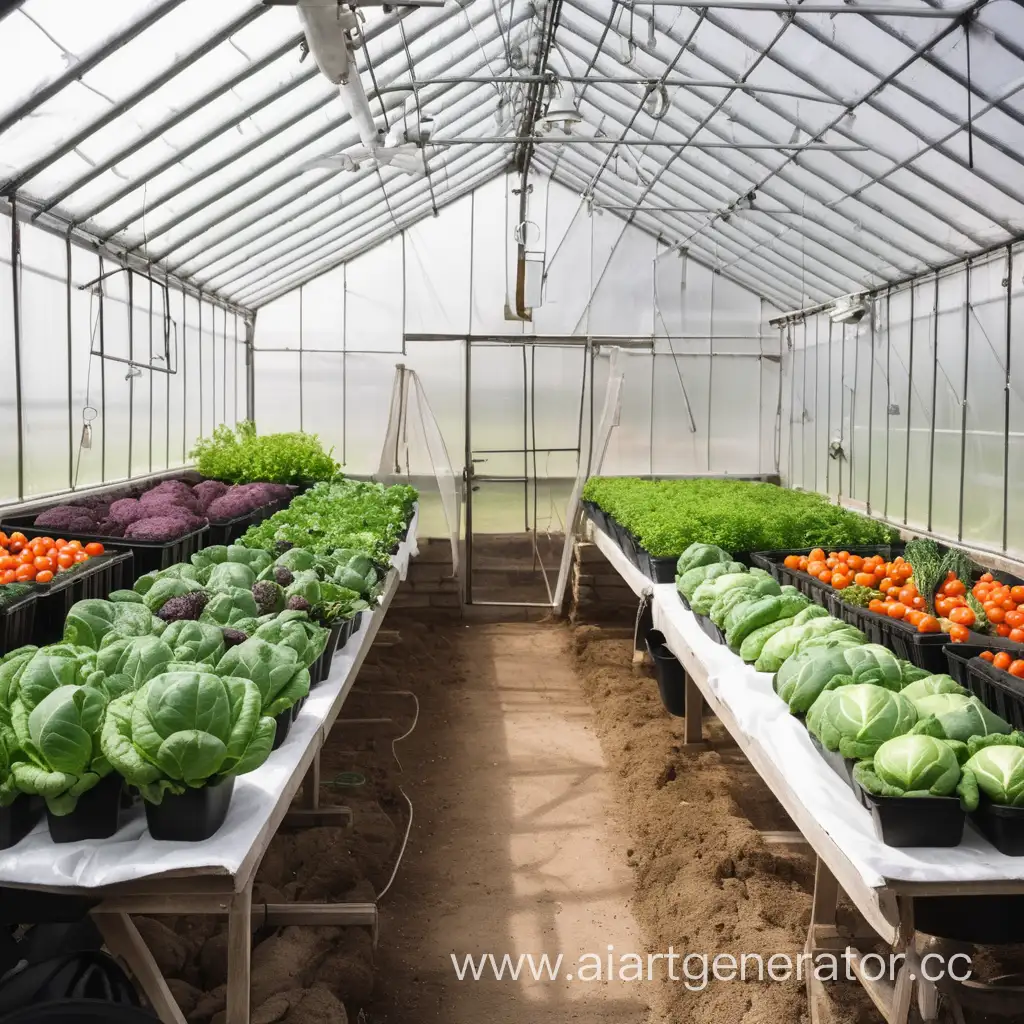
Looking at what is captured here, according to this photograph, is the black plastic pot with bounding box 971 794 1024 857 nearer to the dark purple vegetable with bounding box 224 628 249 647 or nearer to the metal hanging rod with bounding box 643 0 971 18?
the dark purple vegetable with bounding box 224 628 249 647

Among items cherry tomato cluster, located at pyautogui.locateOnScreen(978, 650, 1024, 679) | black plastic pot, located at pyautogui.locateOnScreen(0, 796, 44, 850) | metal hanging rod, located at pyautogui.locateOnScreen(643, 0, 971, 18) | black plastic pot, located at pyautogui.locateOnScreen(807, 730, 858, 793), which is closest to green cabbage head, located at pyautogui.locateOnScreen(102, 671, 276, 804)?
black plastic pot, located at pyautogui.locateOnScreen(0, 796, 44, 850)

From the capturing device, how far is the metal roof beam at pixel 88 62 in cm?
514

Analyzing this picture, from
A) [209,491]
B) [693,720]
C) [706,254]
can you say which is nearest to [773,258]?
[706,254]

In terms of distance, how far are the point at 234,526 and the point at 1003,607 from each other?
524 centimetres

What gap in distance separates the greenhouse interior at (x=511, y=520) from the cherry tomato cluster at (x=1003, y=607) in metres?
0.07

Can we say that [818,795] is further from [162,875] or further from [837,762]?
[162,875]

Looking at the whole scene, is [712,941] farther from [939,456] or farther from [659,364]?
[659,364]

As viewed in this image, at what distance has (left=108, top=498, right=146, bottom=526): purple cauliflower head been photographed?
668 cm

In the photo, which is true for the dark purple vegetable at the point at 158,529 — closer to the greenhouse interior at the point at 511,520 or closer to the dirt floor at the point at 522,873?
the greenhouse interior at the point at 511,520

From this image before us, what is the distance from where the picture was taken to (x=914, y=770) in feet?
8.80

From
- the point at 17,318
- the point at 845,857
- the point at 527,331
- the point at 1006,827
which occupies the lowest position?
the point at 845,857

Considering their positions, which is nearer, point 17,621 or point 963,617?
point 17,621

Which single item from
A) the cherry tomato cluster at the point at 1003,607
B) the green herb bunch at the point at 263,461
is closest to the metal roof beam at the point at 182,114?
the green herb bunch at the point at 263,461

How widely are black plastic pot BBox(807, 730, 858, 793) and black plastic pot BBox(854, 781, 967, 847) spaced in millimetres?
297
